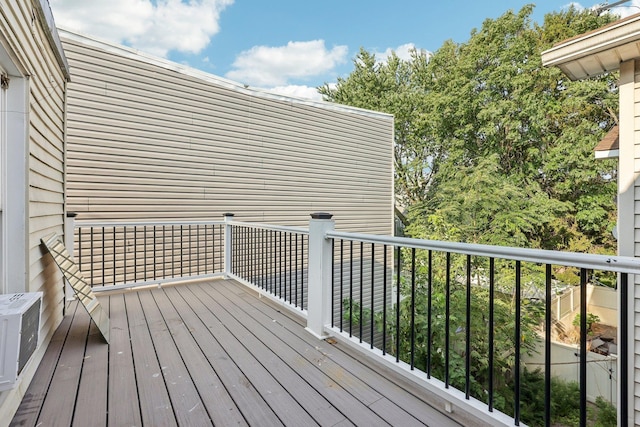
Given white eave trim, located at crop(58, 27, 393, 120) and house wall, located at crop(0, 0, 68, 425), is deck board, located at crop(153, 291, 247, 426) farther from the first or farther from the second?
white eave trim, located at crop(58, 27, 393, 120)

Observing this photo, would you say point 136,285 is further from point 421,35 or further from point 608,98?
point 421,35

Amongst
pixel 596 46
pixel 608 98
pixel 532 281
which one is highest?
pixel 608 98

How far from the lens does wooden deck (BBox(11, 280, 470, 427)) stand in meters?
1.59

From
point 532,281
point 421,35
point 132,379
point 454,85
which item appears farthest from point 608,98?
point 132,379

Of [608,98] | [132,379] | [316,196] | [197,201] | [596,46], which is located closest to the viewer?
[132,379]

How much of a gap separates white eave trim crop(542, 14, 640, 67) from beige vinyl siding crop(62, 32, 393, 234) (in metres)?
4.35

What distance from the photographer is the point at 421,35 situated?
14414mm

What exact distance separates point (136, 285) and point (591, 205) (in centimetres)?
1212

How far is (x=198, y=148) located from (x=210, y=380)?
414 centimetres

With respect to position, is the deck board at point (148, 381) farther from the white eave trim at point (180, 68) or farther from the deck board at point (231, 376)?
the white eave trim at point (180, 68)

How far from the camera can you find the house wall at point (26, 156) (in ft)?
5.59

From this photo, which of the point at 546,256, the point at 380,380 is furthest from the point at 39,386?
the point at 546,256

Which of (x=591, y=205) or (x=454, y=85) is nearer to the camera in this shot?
(x=591, y=205)

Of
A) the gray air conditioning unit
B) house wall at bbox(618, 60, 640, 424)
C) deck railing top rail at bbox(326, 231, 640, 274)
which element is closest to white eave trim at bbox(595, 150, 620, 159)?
house wall at bbox(618, 60, 640, 424)
